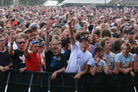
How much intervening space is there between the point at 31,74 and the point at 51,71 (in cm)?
43

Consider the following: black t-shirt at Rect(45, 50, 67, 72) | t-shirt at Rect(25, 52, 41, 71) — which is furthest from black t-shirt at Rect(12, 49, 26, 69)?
black t-shirt at Rect(45, 50, 67, 72)

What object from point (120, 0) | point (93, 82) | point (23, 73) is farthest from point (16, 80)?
point (120, 0)

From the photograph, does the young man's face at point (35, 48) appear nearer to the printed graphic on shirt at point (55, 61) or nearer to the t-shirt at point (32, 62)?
the t-shirt at point (32, 62)

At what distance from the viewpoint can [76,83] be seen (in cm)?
548

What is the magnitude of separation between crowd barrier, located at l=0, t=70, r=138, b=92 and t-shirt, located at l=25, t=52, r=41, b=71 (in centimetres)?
32

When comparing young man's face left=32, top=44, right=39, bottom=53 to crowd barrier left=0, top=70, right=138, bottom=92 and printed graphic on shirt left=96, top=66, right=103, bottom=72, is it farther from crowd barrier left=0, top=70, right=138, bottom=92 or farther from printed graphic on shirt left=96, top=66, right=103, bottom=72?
printed graphic on shirt left=96, top=66, right=103, bottom=72

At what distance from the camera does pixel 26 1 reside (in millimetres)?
77375

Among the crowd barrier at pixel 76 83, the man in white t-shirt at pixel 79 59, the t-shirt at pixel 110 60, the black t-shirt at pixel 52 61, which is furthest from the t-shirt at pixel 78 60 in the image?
the t-shirt at pixel 110 60

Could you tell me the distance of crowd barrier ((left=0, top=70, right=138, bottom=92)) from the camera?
215 inches

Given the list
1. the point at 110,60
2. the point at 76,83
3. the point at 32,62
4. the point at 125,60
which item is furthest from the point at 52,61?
the point at 125,60

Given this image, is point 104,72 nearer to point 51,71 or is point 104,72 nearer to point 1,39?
point 51,71

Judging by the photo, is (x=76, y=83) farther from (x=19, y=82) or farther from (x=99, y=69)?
(x=19, y=82)

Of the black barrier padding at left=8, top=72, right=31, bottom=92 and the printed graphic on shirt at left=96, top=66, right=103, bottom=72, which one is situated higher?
the printed graphic on shirt at left=96, top=66, right=103, bottom=72

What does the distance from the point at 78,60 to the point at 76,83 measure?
0.58 meters
